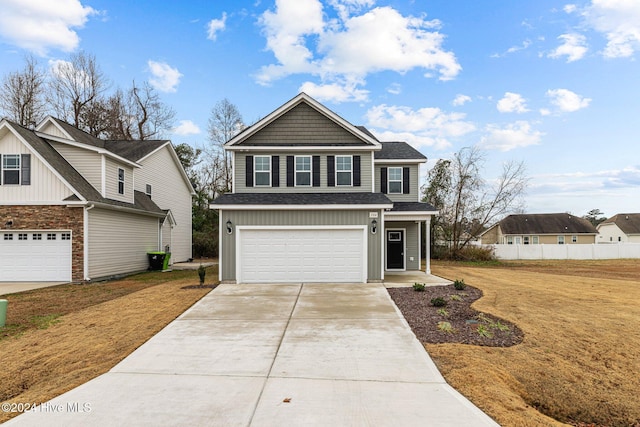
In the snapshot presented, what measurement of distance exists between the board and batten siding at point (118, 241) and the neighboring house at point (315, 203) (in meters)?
5.55

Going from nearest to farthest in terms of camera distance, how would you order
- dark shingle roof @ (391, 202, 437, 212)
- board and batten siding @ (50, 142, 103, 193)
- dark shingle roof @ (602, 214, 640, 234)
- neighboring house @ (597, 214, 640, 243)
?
dark shingle roof @ (391, 202, 437, 212), board and batten siding @ (50, 142, 103, 193), neighboring house @ (597, 214, 640, 243), dark shingle roof @ (602, 214, 640, 234)

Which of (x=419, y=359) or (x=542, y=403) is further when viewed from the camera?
(x=419, y=359)

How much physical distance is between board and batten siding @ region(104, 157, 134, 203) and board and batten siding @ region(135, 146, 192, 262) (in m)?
2.24

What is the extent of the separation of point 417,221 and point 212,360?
40.6 ft

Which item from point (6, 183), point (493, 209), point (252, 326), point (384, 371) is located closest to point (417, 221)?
point (252, 326)

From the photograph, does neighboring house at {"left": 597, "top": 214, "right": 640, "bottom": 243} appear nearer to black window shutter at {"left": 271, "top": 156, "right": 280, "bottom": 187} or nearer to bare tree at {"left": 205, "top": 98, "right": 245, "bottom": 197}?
bare tree at {"left": 205, "top": 98, "right": 245, "bottom": 197}

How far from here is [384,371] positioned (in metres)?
5.34

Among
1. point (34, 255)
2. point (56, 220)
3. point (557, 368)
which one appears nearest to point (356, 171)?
point (557, 368)

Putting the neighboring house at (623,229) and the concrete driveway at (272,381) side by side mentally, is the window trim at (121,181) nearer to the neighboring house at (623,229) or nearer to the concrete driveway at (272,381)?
the concrete driveway at (272,381)

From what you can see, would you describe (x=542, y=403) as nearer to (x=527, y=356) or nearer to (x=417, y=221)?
(x=527, y=356)

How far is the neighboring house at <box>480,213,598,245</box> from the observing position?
40.7m

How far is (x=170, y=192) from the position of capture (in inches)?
956

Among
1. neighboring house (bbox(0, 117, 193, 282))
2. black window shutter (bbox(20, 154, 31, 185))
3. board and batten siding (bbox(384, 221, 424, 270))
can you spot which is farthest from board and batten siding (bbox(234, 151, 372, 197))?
black window shutter (bbox(20, 154, 31, 185))

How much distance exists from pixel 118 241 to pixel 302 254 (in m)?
9.15
